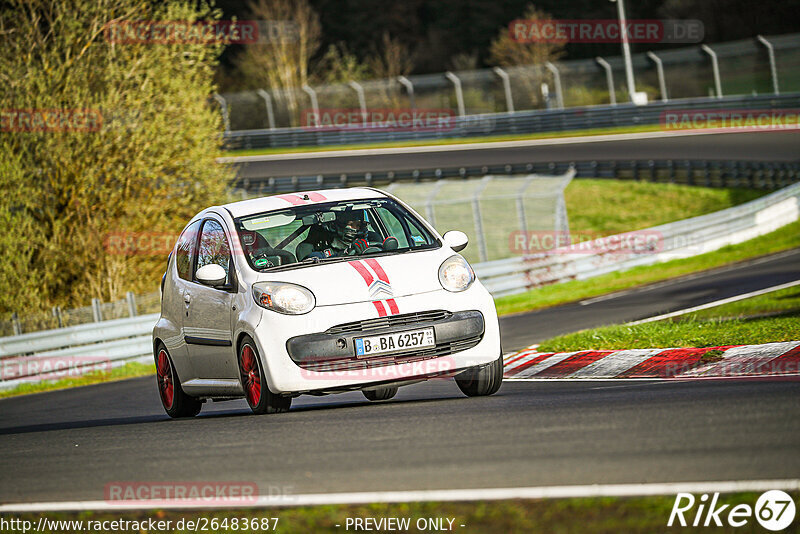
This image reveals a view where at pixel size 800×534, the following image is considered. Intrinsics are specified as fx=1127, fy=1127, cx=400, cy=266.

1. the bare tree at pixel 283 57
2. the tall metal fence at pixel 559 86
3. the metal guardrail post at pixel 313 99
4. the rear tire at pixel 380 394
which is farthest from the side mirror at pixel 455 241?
the bare tree at pixel 283 57

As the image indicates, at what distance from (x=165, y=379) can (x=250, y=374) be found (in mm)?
2022

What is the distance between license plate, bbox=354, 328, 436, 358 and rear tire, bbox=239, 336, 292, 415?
0.72 m

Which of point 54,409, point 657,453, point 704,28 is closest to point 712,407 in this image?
point 657,453

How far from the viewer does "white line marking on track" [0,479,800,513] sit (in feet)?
14.3

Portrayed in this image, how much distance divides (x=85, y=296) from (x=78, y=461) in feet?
57.0

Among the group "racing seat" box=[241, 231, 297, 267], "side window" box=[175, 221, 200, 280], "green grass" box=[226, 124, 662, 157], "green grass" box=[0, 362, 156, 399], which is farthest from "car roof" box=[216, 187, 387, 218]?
"green grass" box=[226, 124, 662, 157]

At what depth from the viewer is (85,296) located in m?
23.5

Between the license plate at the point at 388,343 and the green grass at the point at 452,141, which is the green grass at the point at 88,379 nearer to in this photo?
the license plate at the point at 388,343

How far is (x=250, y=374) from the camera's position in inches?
319

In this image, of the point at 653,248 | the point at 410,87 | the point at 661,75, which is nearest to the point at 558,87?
the point at 661,75

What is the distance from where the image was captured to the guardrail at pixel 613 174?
33844 millimetres

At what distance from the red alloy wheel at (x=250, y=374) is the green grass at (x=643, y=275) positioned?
14.5 metres

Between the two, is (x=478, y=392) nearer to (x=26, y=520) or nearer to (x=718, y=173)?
(x=26, y=520)

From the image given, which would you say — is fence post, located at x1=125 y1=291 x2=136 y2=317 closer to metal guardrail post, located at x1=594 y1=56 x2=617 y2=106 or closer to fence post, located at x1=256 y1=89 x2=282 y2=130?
metal guardrail post, located at x1=594 y1=56 x2=617 y2=106
